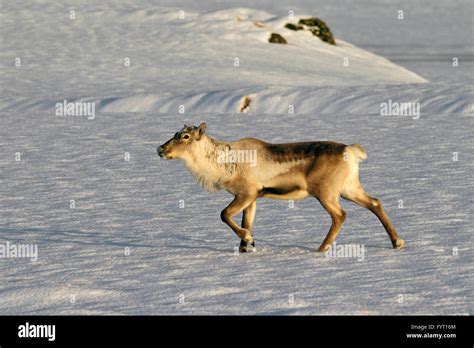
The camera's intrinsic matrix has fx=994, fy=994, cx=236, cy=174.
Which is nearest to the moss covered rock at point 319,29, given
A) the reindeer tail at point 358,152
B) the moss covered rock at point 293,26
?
the moss covered rock at point 293,26

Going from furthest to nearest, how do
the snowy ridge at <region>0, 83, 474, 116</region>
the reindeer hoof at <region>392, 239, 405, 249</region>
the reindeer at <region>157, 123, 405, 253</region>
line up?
the snowy ridge at <region>0, 83, 474, 116</region> < the reindeer hoof at <region>392, 239, 405, 249</region> < the reindeer at <region>157, 123, 405, 253</region>

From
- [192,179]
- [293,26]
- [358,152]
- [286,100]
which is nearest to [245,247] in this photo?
[358,152]

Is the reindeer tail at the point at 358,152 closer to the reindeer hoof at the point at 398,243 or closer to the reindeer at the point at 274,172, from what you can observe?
the reindeer at the point at 274,172

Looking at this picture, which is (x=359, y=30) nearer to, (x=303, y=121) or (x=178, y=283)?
(x=303, y=121)

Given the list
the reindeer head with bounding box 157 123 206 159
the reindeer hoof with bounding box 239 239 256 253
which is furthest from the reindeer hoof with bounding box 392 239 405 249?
the reindeer head with bounding box 157 123 206 159

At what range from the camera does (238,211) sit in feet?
35.8

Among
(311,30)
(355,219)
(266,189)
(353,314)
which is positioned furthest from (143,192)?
(311,30)

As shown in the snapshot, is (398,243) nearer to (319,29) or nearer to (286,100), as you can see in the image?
(286,100)

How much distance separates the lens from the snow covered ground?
31.2 ft

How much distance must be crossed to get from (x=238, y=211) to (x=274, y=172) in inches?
22.9

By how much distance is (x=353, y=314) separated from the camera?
27.7ft

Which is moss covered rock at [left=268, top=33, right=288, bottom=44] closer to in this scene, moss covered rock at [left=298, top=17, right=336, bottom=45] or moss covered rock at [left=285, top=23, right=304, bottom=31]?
moss covered rock at [left=285, top=23, right=304, bottom=31]

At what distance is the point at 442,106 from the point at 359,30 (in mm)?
51317

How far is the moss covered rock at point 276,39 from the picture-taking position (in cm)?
4328
